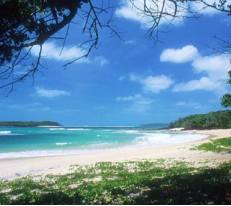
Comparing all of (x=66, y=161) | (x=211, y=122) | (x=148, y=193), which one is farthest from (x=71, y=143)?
(x=211, y=122)

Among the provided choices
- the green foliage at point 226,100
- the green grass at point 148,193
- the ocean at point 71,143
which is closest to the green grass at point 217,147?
the green foliage at point 226,100

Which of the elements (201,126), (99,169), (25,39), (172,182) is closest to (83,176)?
(99,169)

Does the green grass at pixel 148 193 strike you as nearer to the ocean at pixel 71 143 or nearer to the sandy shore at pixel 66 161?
the sandy shore at pixel 66 161

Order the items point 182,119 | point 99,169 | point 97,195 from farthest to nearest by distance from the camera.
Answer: point 182,119
point 99,169
point 97,195

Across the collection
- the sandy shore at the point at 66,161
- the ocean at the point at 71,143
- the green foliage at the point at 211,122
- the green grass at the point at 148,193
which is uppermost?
the green foliage at the point at 211,122

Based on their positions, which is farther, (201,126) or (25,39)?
(201,126)

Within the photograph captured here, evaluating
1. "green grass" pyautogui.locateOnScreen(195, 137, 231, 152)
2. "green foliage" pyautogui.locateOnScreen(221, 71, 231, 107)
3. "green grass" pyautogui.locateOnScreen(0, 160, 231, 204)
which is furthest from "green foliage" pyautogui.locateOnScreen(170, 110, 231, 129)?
"green grass" pyautogui.locateOnScreen(0, 160, 231, 204)

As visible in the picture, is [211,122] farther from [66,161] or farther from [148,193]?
[148,193]

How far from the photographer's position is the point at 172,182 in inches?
540

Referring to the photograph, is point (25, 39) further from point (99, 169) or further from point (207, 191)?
point (99, 169)

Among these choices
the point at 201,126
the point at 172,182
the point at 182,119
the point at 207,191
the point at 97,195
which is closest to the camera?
the point at 207,191

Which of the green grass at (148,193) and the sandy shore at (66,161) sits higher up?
the sandy shore at (66,161)

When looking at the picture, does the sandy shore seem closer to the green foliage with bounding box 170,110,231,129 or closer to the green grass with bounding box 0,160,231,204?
the green grass with bounding box 0,160,231,204

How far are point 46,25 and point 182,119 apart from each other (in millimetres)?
157542
